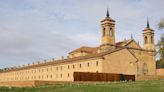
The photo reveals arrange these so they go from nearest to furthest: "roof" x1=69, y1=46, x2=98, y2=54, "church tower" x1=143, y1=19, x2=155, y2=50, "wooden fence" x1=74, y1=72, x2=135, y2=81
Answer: "wooden fence" x1=74, y1=72, x2=135, y2=81
"church tower" x1=143, y1=19, x2=155, y2=50
"roof" x1=69, y1=46, x2=98, y2=54

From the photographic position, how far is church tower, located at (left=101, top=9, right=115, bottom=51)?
7906 cm

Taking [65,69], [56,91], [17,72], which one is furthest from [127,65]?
[17,72]

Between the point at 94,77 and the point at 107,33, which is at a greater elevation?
the point at 107,33

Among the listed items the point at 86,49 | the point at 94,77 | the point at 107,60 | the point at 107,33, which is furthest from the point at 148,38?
the point at 94,77

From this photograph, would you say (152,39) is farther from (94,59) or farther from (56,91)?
(56,91)

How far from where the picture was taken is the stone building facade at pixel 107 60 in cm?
6569

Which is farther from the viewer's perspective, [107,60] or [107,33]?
[107,33]

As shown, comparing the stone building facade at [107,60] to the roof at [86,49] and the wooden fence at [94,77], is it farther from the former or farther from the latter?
the wooden fence at [94,77]

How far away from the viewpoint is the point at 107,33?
79.7 metres

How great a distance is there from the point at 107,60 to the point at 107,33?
53.3ft

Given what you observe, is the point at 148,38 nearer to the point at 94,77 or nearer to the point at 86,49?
the point at 86,49

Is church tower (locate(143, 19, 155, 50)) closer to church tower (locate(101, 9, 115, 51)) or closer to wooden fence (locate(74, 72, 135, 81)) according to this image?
church tower (locate(101, 9, 115, 51))

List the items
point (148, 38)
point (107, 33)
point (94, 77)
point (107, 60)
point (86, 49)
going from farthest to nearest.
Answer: point (86, 49)
point (148, 38)
point (107, 33)
point (107, 60)
point (94, 77)

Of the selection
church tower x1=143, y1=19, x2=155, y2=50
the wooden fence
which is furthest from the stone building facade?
the wooden fence
